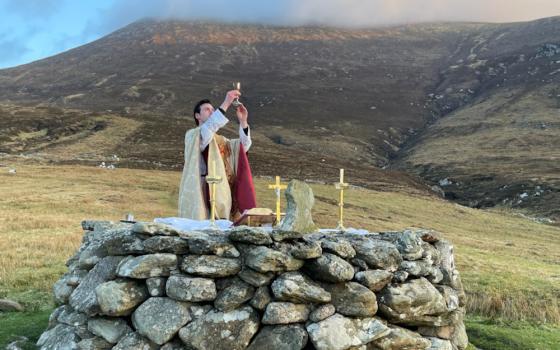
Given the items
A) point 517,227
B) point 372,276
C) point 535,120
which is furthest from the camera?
point 535,120

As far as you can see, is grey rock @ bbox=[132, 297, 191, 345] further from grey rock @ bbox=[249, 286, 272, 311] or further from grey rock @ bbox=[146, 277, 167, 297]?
grey rock @ bbox=[249, 286, 272, 311]

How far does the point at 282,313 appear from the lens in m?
7.56

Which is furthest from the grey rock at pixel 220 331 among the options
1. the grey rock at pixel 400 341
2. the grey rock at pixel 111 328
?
the grey rock at pixel 400 341

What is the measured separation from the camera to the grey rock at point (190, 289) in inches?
294

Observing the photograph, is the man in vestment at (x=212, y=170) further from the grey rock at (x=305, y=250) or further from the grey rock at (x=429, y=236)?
the grey rock at (x=429, y=236)

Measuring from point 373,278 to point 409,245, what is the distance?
44.9 inches

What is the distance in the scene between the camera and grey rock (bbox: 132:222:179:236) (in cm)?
786

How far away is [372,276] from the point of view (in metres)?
8.15

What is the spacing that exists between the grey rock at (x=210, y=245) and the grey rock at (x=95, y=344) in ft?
5.91

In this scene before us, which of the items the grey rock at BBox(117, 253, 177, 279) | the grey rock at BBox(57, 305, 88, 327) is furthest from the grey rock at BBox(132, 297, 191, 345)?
the grey rock at BBox(57, 305, 88, 327)

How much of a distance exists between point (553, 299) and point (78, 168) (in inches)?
1883

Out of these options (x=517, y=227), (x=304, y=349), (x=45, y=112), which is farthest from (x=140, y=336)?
(x=45, y=112)

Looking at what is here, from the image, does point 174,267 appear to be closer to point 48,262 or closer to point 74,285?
point 74,285

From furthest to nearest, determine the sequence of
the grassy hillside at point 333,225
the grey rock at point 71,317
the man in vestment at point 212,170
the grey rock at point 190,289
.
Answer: the grassy hillside at point 333,225
the man in vestment at point 212,170
the grey rock at point 71,317
the grey rock at point 190,289
